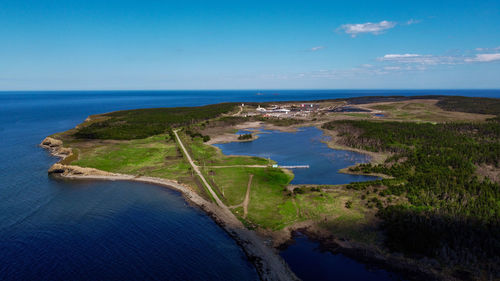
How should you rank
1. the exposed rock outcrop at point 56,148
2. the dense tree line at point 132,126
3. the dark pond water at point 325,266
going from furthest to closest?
1. the dense tree line at point 132,126
2. the exposed rock outcrop at point 56,148
3. the dark pond water at point 325,266

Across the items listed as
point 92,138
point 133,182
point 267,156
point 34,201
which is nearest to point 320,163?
point 267,156

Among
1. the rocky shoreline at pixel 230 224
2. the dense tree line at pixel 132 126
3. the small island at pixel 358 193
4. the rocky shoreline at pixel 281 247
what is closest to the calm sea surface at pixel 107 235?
the rocky shoreline at pixel 230 224

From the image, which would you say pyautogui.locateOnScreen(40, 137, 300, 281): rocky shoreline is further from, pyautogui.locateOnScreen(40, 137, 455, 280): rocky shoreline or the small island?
the small island

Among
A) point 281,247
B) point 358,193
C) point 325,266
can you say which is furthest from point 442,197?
point 281,247

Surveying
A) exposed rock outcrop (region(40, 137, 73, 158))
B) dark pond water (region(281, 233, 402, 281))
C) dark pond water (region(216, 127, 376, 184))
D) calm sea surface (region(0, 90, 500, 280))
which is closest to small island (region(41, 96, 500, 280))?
exposed rock outcrop (region(40, 137, 73, 158))

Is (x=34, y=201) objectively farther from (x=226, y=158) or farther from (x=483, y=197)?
(x=483, y=197)

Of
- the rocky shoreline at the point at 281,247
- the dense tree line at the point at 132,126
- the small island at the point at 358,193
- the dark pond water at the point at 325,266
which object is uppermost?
the dense tree line at the point at 132,126

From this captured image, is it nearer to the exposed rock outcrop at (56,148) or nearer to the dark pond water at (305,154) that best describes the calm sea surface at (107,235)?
the exposed rock outcrop at (56,148)

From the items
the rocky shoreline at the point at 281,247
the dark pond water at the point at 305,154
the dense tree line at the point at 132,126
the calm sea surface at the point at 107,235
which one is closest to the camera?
the rocky shoreline at the point at 281,247
